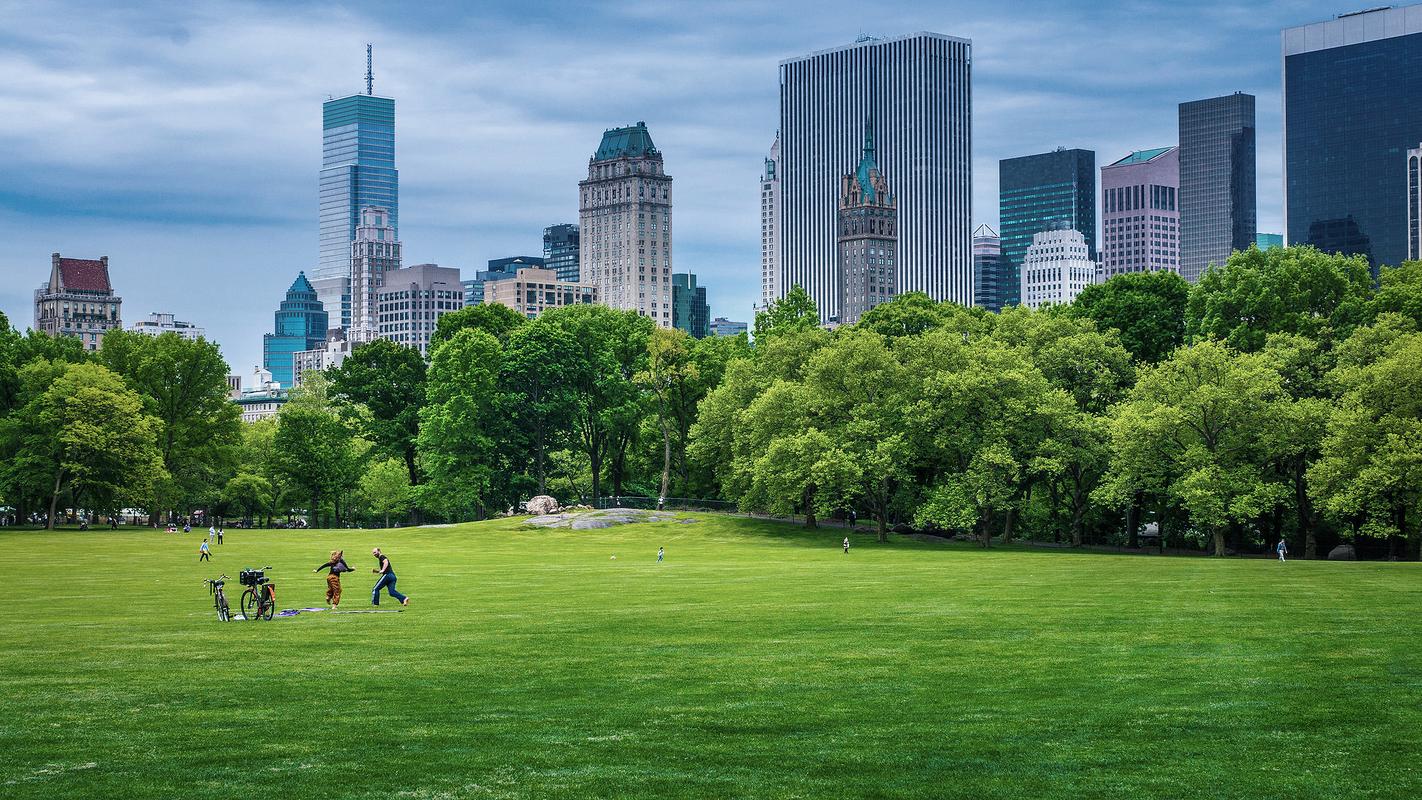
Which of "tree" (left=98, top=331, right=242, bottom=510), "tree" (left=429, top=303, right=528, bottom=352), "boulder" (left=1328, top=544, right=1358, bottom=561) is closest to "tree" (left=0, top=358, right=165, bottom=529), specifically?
"tree" (left=98, top=331, right=242, bottom=510)

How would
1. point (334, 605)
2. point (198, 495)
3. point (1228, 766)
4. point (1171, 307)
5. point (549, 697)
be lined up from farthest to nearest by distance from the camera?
1. point (198, 495)
2. point (1171, 307)
3. point (334, 605)
4. point (549, 697)
5. point (1228, 766)

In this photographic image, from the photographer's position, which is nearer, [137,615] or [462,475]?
[137,615]

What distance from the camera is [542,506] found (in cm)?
11125

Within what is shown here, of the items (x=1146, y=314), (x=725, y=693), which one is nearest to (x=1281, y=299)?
(x=1146, y=314)

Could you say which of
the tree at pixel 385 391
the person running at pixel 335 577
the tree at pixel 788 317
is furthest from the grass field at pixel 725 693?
the tree at pixel 385 391

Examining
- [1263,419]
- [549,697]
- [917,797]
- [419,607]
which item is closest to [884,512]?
[1263,419]

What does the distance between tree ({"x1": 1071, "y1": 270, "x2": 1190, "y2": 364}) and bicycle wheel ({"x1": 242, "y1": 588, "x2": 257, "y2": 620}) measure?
3019 inches

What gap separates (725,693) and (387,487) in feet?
368

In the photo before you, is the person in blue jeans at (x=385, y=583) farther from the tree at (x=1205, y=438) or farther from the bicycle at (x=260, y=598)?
the tree at (x=1205, y=438)

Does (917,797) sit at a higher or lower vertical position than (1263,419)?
lower

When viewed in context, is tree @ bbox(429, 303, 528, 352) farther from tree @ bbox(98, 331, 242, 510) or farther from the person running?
the person running

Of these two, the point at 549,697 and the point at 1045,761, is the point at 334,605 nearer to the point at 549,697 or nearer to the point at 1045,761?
the point at 549,697

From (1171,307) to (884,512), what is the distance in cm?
2877

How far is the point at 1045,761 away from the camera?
1980 cm
